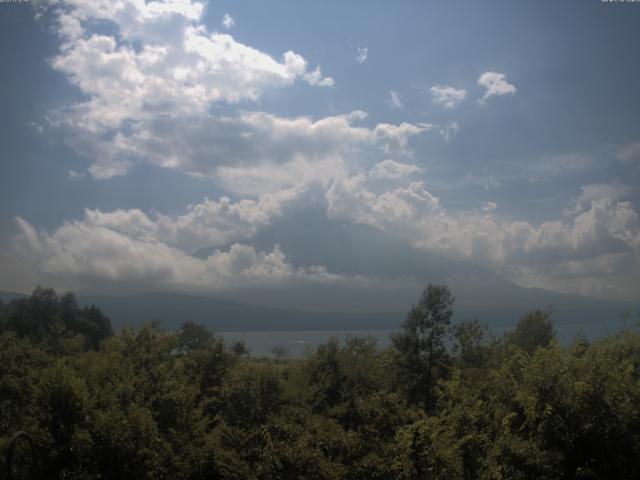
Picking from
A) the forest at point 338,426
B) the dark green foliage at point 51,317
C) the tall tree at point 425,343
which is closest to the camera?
the forest at point 338,426

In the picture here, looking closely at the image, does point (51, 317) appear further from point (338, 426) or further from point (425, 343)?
point (338, 426)

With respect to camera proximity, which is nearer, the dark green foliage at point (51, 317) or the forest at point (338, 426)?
the forest at point (338, 426)

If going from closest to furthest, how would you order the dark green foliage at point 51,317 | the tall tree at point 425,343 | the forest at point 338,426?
the forest at point 338,426, the tall tree at point 425,343, the dark green foliage at point 51,317

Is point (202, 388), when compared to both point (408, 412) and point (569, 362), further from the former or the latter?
point (569, 362)

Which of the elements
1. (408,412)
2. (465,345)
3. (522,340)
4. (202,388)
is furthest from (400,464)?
(522,340)

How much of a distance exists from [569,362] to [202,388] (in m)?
24.7

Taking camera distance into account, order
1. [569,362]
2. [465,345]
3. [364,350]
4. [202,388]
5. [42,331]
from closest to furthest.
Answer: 1. [569,362]
2. [202,388]
3. [364,350]
4. [465,345]
5. [42,331]

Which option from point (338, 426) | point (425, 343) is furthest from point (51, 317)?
point (338, 426)

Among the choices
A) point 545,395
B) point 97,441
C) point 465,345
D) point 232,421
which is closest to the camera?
point 545,395

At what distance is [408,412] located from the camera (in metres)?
17.5

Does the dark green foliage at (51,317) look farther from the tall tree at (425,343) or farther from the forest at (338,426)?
the forest at (338,426)

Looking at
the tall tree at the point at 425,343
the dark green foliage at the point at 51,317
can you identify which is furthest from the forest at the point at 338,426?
the dark green foliage at the point at 51,317

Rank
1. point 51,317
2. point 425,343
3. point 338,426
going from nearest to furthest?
point 338,426
point 425,343
point 51,317

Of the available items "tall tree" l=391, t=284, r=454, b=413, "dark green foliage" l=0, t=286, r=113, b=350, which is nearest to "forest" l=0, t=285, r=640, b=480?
"tall tree" l=391, t=284, r=454, b=413
